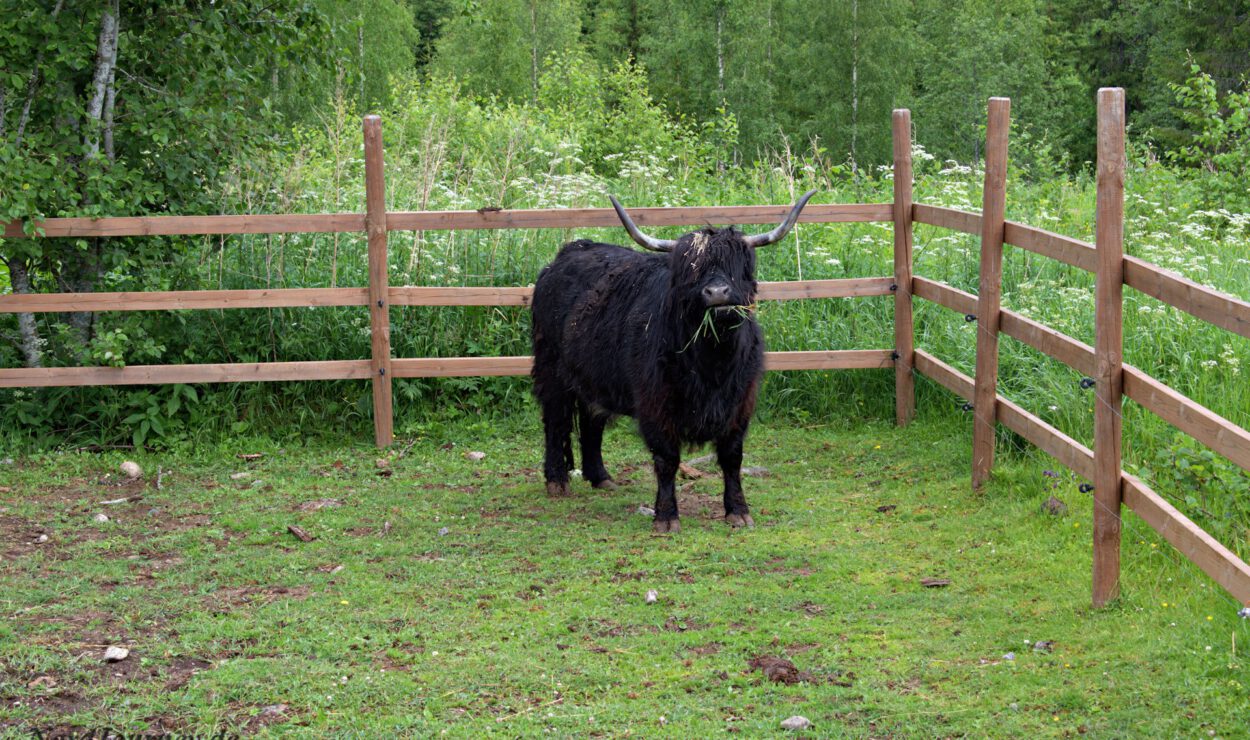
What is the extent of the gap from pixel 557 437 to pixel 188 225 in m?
2.98

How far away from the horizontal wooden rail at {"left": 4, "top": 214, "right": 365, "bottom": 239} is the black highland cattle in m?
1.76

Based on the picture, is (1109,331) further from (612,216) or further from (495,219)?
(495,219)

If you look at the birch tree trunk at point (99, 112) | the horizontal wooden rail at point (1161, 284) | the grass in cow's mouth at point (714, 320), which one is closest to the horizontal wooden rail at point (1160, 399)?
the horizontal wooden rail at point (1161, 284)

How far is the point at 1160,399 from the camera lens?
431 centimetres

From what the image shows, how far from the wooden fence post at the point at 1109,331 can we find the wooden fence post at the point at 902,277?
3.48 m

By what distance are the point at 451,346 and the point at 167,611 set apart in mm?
3966

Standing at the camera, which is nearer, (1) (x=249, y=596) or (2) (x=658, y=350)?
(1) (x=249, y=596)

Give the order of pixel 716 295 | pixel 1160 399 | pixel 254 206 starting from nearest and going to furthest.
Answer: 1. pixel 1160 399
2. pixel 716 295
3. pixel 254 206

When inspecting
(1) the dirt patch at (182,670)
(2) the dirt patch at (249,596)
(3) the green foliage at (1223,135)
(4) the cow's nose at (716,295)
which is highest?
(3) the green foliage at (1223,135)

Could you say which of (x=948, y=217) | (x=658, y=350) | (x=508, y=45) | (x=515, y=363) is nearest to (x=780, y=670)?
(x=658, y=350)

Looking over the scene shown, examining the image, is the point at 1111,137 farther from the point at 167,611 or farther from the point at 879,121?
the point at 879,121

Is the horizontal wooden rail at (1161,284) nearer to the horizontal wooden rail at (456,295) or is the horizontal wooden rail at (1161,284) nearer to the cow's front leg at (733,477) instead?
the cow's front leg at (733,477)

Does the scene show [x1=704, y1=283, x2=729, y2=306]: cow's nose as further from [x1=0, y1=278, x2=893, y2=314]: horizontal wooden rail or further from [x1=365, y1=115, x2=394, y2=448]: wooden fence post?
[x1=365, y1=115, x2=394, y2=448]: wooden fence post

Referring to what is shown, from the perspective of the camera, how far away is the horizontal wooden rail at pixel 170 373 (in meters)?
8.03
